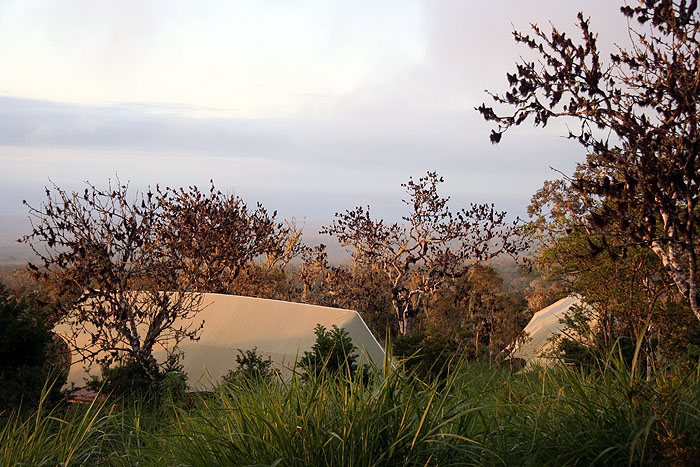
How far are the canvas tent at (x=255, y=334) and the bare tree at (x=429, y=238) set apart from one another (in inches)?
189

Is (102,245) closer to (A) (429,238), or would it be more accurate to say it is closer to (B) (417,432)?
(B) (417,432)

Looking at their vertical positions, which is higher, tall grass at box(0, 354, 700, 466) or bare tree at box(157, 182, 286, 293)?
bare tree at box(157, 182, 286, 293)

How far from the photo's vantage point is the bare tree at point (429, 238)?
58.5ft

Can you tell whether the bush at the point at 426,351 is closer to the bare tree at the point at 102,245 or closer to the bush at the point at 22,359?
the bare tree at the point at 102,245

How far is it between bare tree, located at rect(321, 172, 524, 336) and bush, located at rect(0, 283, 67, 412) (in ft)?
34.3

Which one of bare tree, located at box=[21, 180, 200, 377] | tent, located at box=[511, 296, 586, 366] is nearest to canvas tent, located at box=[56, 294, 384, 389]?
bare tree, located at box=[21, 180, 200, 377]

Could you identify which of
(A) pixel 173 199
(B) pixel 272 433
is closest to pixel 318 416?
(B) pixel 272 433

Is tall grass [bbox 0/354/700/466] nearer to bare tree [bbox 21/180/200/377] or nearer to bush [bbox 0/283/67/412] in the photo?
bush [bbox 0/283/67/412]

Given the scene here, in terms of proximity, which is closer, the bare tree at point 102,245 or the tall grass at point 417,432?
the tall grass at point 417,432

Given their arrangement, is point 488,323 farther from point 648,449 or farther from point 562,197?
point 648,449

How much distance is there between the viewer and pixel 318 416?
3.46 metres

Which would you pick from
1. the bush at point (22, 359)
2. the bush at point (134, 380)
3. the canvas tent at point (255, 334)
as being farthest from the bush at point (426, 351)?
the bush at point (22, 359)

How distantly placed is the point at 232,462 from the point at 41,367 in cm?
716

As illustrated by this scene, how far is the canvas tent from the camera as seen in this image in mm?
12906
